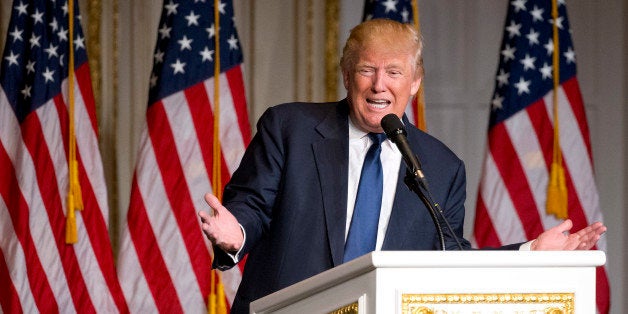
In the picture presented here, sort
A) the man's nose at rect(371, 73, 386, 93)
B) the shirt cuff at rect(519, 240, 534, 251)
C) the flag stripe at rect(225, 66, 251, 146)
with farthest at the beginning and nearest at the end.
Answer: the flag stripe at rect(225, 66, 251, 146) < the man's nose at rect(371, 73, 386, 93) < the shirt cuff at rect(519, 240, 534, 251)

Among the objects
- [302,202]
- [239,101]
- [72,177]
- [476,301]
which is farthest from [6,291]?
[476,301]

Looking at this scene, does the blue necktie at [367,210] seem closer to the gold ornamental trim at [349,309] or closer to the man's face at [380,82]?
the man's face at [380,82]

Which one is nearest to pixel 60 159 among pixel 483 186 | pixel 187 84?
pixel 187 84

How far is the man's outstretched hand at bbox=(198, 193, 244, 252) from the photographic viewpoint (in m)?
2.65

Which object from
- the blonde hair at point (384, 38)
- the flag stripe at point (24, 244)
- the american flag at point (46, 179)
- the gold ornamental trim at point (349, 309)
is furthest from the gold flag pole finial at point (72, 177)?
the gold ornamental trim at point (349, 309)

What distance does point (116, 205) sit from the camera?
587cm

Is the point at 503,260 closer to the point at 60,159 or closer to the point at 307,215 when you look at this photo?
the point at 307,215

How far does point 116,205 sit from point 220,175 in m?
0.84

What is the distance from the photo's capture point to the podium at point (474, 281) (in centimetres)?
216

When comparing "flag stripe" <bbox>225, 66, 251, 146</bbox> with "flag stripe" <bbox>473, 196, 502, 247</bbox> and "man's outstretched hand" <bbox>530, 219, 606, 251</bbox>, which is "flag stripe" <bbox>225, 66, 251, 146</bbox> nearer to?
"flag stripe" <bbox>473, 196, 502, 247</bbox>

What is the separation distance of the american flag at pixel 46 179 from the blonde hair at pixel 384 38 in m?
2.34

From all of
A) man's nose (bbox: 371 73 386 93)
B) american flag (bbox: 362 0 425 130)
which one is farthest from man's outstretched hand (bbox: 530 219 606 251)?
Answer: american flag (bbox: 362 0 425 130)

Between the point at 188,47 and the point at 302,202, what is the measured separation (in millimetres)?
2306

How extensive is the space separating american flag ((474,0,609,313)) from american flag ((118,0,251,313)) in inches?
47.7
